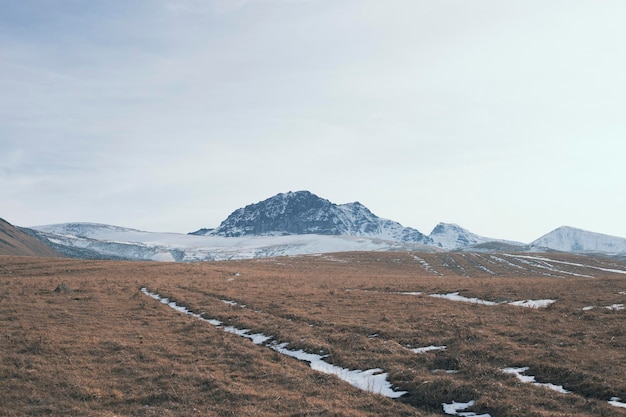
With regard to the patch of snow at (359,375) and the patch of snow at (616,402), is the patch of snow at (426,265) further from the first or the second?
the patch of snow at (616,402)

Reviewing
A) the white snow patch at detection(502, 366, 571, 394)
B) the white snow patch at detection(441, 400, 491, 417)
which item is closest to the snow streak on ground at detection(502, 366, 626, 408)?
the white snow patch at detection(502, 366, 571, 394)

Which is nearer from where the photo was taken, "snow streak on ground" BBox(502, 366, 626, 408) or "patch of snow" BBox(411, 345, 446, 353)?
"snow streak on ground" BBox(502, 366, 626, 408)

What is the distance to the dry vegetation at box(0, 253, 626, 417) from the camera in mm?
13586

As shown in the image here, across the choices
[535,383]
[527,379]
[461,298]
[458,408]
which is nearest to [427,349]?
[527,379]

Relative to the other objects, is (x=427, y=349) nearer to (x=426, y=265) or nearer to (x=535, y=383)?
(x=535, y=383)

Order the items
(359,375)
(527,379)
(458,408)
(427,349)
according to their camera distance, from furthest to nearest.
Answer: (427,349) < (359,375) < (527,379) < (458,408)

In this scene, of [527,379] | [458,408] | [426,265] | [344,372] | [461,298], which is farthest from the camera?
[426,265]

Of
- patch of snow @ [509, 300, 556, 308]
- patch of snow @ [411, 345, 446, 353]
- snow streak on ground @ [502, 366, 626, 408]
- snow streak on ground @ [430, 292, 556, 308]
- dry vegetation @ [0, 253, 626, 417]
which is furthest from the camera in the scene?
snow streak on ground @ [430, 292, 556, 308]

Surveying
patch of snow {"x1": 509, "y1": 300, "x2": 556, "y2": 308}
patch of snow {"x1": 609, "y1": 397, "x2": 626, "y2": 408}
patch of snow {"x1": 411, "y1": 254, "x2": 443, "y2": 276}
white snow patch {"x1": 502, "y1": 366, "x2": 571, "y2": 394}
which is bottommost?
patch of snow {"x1": 411, "y1": 254, "x2": 443, "y2": 276}

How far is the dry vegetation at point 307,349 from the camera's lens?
1359 cm

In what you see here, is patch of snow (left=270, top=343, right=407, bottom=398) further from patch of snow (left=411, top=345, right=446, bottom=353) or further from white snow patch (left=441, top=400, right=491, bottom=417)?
patch of snow (left=411, top=345, right=446, bottom=353)

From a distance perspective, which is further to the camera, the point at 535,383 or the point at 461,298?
the point at 461,298

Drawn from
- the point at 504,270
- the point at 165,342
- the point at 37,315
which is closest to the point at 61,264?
the point at 37,315

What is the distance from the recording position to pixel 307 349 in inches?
804
